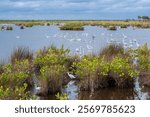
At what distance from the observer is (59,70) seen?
13469mm

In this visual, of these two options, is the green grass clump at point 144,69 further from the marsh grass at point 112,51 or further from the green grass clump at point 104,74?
the marsh grass at point 112,51

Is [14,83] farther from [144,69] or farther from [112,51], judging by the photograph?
[112,51]

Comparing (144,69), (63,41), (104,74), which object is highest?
(104,74)

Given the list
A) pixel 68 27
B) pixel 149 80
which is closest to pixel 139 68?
pixel 149 80

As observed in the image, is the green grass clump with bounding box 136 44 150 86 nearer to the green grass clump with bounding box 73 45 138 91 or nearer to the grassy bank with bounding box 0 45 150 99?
the grassy bank with bounding box 0 45 150 99

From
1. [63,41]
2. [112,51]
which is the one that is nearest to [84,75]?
[112,51]

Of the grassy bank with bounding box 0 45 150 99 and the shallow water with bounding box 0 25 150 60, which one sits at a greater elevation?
the grassy bank with bounding box 0 45 150 99

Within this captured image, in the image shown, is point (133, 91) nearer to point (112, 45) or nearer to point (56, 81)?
point (56, 81)

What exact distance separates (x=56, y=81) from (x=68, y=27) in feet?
174

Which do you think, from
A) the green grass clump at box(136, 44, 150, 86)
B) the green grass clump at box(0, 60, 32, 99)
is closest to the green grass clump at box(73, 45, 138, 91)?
the green grass clump at box(136, 44, 150, 86)

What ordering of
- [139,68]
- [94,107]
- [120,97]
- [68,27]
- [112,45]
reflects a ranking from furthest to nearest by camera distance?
[68,27]
[112,45]
[139,68]
[120,97]
[94,107]

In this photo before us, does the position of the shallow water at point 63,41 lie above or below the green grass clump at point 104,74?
below

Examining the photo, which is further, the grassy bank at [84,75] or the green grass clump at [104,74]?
the green grass clump at [104,74]

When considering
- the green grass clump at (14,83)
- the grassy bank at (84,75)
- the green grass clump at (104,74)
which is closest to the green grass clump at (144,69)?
the grassy bank at (84,75)
